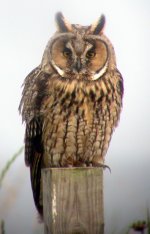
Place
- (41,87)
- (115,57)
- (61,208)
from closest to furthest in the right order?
1. (61,208)
2. (41,87)
3. (115,57)

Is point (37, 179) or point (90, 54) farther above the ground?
point (90, 54)

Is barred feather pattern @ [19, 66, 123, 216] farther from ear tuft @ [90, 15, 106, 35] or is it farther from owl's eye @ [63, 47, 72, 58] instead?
ear tuft @ [90, 15, 106, 35]

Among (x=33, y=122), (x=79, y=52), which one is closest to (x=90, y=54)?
(x=79, y=52)

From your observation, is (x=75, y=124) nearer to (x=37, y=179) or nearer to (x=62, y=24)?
(x=37, y=179)

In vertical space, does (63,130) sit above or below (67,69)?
below

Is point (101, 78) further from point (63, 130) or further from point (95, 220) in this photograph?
point (95, 220)

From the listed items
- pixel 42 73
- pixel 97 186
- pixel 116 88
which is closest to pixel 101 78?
pixel 116 88

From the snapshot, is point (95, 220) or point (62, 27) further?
point (62, 27)
